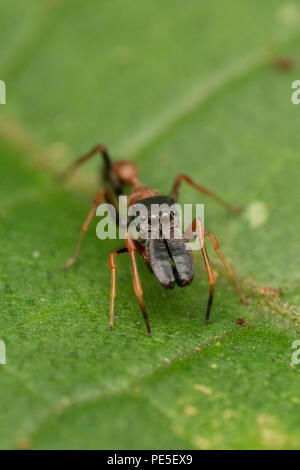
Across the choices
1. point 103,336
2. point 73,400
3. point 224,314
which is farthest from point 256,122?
point 73,400

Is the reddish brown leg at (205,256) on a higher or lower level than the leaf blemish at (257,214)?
lower

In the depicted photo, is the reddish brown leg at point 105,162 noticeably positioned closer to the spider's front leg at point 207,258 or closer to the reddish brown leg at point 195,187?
the reddish brown leg at point 195,187

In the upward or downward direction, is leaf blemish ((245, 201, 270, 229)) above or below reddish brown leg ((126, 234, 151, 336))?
above

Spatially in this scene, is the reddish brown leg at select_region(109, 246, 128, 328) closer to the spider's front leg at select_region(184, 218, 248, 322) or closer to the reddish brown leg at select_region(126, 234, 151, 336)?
the reddish brown leg at select_region(126, 234, 151, 336)

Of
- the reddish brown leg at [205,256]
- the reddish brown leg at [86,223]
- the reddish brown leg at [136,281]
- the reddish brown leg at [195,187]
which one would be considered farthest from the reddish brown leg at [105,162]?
the reddish brown leg at [136,281]

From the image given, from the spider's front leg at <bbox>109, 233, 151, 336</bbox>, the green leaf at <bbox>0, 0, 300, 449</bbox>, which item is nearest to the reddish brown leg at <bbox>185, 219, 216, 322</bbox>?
the green leaf at <bbox>0, 0, 300, 449</bbox>

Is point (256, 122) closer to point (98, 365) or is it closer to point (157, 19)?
point (157, 19)

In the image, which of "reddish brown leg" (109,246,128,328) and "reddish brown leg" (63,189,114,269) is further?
"reddish brown leg" (63,189,114,269)

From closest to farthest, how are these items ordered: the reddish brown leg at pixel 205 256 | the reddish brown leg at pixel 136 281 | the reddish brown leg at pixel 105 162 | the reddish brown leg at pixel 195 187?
the reddish brown leg at pixel 136 281 → the reddish brown leg at pixel 205 256 → the reddish brown leg at pixel 195 187 → the reddish brown leg at pixel 105 162

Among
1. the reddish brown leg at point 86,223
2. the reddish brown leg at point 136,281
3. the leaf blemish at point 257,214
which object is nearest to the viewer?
the reddish brown leg at point 136,281

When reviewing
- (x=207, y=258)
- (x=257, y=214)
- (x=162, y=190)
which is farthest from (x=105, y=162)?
(x=207, y=258)
